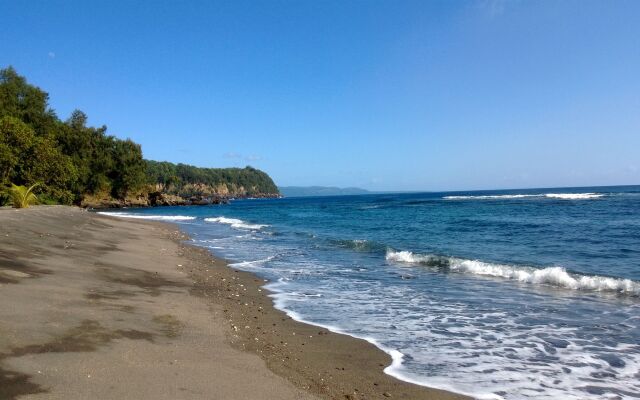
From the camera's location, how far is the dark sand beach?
4.68 m

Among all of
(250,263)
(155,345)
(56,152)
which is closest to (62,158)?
(56,152)

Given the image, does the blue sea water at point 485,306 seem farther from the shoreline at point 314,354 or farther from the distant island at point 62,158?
the distant island at point 62,158

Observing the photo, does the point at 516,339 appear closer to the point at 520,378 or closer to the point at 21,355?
the point at 520,378

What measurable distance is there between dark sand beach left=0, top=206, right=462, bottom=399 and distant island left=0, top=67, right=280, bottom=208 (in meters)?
25.5

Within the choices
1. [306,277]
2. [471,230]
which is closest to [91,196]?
[471,230]

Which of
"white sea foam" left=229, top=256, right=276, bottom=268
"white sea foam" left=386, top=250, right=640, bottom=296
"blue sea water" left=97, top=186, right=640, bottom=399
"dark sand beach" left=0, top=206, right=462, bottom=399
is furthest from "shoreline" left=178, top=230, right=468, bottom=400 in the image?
"white sea foam" left=386, top=250, right=640, bottom=296

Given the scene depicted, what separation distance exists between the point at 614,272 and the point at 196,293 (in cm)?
1382

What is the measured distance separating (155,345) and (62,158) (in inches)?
1606

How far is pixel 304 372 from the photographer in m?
6.00

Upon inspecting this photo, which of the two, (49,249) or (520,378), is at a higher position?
(49,249)

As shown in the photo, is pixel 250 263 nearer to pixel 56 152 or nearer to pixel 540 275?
pixel 540 275

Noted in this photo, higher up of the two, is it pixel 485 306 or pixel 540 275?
pixel 540 275

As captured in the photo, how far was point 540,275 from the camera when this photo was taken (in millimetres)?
14180

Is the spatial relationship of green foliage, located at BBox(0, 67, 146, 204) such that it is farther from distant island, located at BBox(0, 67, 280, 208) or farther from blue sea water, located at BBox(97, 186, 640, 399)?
blue sea water, located at BBox(97, 186, 640, 399)
